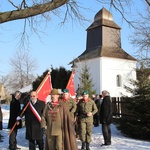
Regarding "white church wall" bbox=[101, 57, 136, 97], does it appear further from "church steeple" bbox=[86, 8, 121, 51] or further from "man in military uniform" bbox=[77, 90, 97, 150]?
"man in military uniform" bbox=[77, 90, 97, 150]

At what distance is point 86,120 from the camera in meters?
8.89

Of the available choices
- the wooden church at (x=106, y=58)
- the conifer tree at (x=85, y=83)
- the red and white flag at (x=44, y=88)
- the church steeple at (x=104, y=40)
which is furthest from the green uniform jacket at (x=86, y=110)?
the church steeple at (x=104, y=40)

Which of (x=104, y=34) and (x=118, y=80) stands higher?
(x=104, y=34)

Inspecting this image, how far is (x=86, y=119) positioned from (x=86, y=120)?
0.03 metres

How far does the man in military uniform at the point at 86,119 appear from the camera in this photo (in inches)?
345

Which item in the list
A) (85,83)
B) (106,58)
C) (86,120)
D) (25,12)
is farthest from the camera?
(106,58)

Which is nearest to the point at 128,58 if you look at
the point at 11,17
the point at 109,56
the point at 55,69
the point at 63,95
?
the point at 109,56

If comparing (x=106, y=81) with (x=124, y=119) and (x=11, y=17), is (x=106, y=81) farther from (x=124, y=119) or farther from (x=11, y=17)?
(x=11, y=17)

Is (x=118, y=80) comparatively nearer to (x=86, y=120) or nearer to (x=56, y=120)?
(x=86, y=120)

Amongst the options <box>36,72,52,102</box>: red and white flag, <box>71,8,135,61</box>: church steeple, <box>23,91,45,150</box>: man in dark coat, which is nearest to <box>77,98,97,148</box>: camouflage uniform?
<box>23,91,45,150</box>: man in dark coat

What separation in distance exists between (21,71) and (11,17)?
1997 inches

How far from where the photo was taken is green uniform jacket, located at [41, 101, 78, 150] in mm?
6633

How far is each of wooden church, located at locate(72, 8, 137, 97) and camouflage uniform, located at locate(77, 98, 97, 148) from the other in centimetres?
3331

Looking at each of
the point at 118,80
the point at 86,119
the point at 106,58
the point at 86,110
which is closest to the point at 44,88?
the point at 86,110
